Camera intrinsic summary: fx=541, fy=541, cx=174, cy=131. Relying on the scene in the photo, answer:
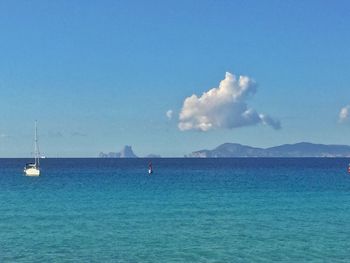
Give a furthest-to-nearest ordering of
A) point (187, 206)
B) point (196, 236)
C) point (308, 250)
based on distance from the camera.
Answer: point (187, 206), point (196, 236), point (308, 250)

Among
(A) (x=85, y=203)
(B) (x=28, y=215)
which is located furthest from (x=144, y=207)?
(B) (x=28, y=215)

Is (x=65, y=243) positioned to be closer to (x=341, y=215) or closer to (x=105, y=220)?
(x=105, y=220)

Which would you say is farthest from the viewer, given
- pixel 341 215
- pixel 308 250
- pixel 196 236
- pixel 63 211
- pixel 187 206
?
pixel 187 206

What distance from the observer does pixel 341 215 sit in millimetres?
60812

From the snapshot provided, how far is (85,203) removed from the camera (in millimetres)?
74188

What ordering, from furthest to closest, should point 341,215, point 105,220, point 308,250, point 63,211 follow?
point 63,211 → point 341,215 → point 105,220 → point 308,250

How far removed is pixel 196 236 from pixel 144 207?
72.1 feet

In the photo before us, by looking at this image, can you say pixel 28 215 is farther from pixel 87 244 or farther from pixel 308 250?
pixel 308 250

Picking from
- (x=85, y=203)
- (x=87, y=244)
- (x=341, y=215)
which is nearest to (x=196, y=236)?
(x=87, y=244)

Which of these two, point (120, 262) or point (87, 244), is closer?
point (120, 262)

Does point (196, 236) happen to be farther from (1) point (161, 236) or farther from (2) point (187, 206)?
(2) point (187, 206)

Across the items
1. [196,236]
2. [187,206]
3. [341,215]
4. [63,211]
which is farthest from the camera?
[187,206]

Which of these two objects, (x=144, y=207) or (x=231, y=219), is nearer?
(x=231, y=219)

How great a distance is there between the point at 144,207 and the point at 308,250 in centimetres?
2995
